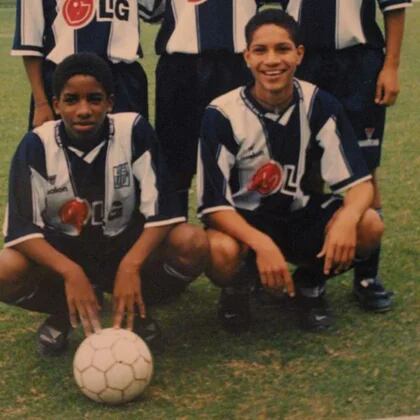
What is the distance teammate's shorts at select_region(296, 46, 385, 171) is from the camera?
14.5ft

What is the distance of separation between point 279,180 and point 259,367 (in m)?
0.77

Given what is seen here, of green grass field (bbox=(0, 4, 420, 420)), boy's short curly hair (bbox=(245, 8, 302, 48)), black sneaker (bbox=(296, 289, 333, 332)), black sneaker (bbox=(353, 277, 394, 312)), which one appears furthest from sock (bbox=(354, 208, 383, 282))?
boy's short curly hair (bbox=(245, 8, 302, 48))

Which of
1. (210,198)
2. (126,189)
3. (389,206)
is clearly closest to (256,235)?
(210,198)

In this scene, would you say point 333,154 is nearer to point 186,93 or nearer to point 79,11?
point 186,93

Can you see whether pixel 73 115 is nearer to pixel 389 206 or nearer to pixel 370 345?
pixel 370 345

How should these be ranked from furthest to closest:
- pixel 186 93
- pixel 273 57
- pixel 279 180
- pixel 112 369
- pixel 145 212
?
pixel 186 93 → pixel 279 180 → pixel 273 57 → pixel 145 212 → pixel 112 369

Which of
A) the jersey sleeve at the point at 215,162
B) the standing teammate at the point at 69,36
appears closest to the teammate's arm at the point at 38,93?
the standing teammate at the point at 69,36

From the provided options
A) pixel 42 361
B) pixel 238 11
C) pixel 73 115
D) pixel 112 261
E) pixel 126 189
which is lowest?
pixel 42 361

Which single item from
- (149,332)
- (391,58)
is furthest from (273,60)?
(149,332)

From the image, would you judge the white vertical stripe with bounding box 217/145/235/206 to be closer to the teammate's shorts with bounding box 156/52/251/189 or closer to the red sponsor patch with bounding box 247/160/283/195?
the red sponsor patch with bounding box 247/160/283/195

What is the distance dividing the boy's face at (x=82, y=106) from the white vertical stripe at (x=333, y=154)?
88 centimetres

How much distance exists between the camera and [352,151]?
4258mm

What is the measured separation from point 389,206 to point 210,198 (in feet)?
7.38

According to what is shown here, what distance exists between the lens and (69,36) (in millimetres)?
4395
